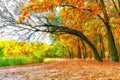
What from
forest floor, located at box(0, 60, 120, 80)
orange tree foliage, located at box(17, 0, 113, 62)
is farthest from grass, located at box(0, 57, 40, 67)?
forest floor, located at box(0, 60, 120, 80)

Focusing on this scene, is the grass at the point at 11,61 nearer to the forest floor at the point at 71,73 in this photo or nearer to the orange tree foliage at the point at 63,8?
the orange tree foliage at the point at 63,8

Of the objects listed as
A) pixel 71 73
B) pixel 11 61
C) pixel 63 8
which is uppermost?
pixel 63 8

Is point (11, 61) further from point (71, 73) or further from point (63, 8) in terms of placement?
point (71, 73)

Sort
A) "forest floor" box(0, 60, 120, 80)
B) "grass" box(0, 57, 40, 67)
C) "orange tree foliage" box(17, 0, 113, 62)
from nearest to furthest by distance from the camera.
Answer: "forest floor" box(0, 60, 120, 80)
"orange tree foliage" box(17, 0, 113, 62)
"grass" box(0, 57, 40, 67)

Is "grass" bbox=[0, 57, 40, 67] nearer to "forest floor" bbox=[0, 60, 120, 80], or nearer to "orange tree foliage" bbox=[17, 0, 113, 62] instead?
"orange tree foliage" bbox=[17, 0, 113, 62]

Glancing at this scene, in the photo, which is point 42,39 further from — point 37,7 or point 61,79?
point 61,79

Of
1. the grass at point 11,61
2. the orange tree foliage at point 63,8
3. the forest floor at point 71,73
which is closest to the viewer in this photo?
the forest floor at point 71,73

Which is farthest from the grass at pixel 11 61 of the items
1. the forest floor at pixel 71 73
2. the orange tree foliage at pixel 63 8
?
the forest floor at pixel 71 73

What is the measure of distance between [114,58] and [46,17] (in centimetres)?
758

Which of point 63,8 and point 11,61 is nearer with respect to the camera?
point 63,8

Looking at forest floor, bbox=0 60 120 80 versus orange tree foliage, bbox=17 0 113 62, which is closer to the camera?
forest floor, bbox=0 60 120 80

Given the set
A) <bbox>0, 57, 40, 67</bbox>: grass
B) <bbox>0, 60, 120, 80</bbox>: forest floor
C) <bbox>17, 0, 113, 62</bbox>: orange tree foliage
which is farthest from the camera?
<bbox>0, 57, 40, 67</bbox>: grass

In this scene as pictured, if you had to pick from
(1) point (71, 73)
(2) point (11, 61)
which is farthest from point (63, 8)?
(2) point (11, 61)

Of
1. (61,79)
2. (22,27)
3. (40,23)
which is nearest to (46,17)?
(40,23)
